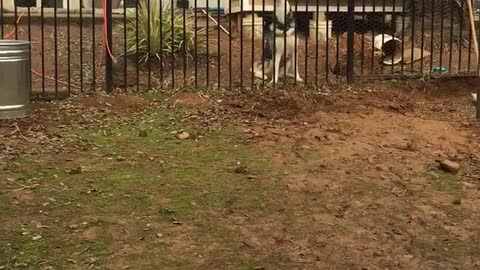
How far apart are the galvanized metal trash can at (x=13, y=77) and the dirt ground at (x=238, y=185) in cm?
17

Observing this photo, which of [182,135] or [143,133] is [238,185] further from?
[143,133]

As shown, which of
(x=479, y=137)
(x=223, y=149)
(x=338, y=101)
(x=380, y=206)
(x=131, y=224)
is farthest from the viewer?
(x=338, y=101)

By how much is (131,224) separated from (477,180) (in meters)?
2.84

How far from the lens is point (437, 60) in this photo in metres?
11.6

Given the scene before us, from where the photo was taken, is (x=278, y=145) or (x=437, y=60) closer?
(x=278, y=145)

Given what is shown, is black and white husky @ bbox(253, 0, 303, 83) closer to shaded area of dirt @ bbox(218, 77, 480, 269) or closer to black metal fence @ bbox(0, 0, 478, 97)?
black metal fence @ bbox(0, 0, 478, 97)

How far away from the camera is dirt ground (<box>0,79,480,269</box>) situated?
167 inches

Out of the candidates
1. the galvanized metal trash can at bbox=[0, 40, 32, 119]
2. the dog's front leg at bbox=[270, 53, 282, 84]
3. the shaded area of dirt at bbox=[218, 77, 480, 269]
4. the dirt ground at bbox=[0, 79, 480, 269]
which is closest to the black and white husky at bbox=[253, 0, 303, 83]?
the dog's front leg at bbox=[270, 53, 282, 84]

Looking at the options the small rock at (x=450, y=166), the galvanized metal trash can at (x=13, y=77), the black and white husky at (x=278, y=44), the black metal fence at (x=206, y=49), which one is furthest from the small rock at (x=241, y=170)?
the black and white husky at (x=278, y=44)

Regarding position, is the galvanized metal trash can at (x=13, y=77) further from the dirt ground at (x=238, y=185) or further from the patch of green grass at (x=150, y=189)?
the patch of green grass at (x=150, y=189)

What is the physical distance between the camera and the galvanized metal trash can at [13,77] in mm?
6895

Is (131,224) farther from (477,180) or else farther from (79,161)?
(477,180)

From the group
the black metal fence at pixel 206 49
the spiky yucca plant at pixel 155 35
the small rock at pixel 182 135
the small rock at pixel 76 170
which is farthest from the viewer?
the spiky yucca plant at pixel 155 35

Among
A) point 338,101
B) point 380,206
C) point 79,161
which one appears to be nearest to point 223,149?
point 79,161
